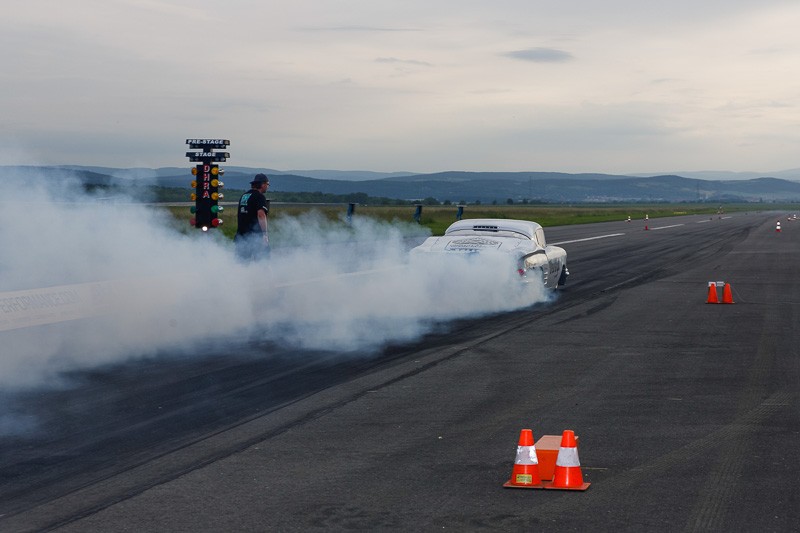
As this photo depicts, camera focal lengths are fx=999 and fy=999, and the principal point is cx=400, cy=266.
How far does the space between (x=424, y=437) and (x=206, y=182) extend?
13517 millimetres

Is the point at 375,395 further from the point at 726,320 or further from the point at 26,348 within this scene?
the point at 726,320

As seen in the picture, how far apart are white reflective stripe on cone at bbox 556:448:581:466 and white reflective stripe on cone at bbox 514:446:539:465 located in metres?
0.15

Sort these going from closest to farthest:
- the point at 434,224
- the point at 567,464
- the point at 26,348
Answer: the point at 567,464
the point at 26,348
the point at 434,224

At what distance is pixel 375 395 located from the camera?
9.30 m

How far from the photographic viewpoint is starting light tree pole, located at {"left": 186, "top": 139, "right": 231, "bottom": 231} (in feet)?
65.7

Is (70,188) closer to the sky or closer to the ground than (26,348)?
closer to the sky

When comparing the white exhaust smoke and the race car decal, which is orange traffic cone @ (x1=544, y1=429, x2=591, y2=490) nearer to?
the white exhaust smoke

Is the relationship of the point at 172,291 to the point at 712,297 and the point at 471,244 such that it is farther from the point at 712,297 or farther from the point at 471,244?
the point at 712,297

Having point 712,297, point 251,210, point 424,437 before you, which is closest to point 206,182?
point 251,210

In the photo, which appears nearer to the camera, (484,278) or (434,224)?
(484,278)

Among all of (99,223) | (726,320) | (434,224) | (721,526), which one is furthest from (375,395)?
(434,224)

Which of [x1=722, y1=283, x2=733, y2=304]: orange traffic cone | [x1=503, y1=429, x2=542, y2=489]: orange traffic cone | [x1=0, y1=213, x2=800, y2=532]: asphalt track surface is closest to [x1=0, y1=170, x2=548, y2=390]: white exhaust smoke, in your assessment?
[x1=0, y1=213, x2=800, y2=532]: asphalt track surface

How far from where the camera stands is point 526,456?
6.31 meters

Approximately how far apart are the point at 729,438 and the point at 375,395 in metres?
3.21
